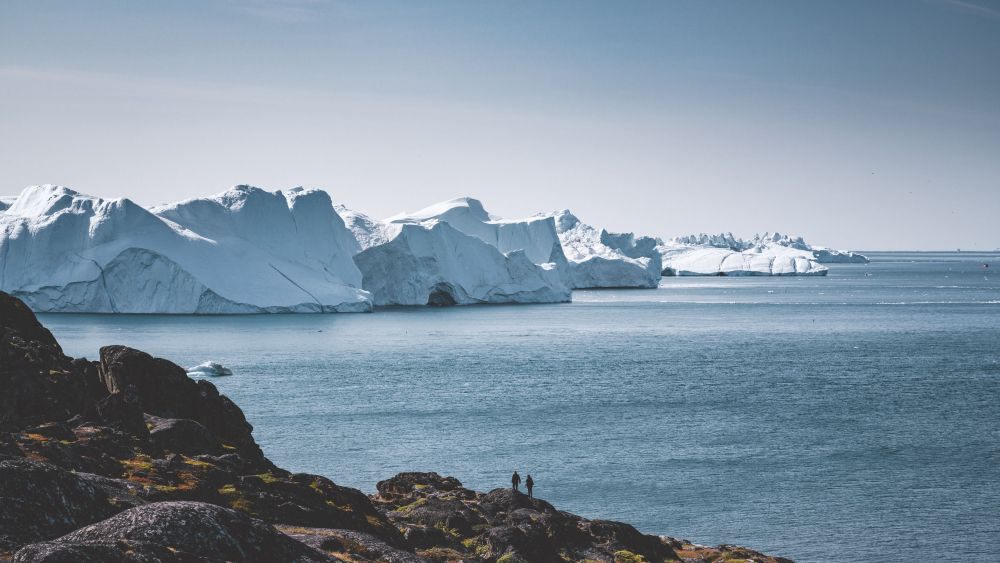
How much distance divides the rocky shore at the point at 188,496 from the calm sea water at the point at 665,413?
8.62m

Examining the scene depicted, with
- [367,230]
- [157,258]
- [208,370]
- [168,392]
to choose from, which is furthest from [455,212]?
[168,392]

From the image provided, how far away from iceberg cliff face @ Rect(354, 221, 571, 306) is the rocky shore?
9691cm

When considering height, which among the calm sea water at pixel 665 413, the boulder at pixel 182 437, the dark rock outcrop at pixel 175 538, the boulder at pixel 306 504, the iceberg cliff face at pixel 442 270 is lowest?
the calm sea water at pixel 665 413

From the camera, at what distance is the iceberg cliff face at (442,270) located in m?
124

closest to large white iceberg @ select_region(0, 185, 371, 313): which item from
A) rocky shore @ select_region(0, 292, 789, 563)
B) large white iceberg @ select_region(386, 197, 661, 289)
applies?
large white iceberg @ select_region(386, 197, 661, 289)

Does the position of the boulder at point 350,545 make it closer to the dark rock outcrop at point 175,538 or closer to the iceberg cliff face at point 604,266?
the dark rock outcrop at point 175,538

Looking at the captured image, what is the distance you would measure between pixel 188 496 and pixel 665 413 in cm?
3770

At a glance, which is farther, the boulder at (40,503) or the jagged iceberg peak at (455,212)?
the jagged iceberg peak at (455,212)

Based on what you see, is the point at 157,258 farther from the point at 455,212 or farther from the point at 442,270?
the point at 455,212

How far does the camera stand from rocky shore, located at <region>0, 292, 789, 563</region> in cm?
997

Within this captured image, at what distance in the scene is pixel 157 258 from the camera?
97.8 meters

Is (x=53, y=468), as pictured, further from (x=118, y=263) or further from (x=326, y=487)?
(x=118, y=263)

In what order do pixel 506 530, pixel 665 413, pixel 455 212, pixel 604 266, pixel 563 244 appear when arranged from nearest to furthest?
1. pixel 506 530
2. pixel 665 413
3. pixel 455 212
4. pixel 604 266
5. pixel 563 244

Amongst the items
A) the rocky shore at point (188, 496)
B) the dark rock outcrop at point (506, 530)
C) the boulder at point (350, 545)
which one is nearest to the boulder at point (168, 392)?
the rocky shore at point (188, 496)
